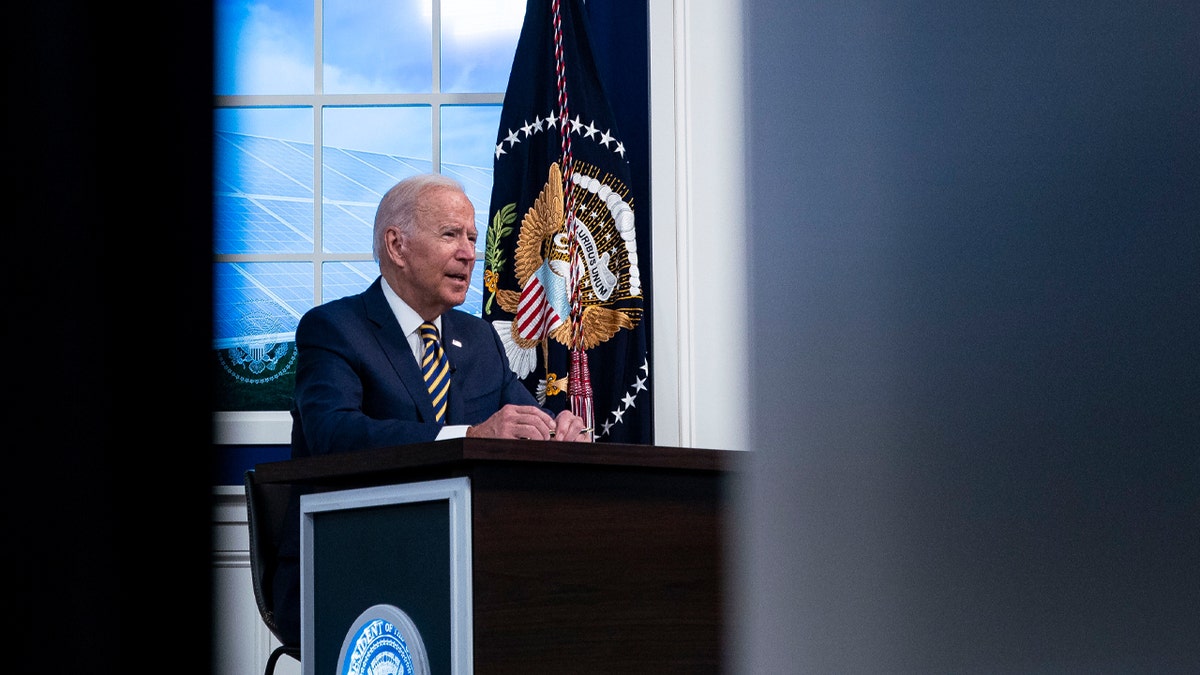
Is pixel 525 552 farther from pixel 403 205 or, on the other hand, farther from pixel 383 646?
pixel 403 205

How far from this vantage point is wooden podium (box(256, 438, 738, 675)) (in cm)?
154

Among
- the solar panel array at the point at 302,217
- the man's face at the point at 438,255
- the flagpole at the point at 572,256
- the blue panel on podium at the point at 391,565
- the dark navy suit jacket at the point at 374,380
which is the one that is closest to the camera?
the blue panel on podium at the point at 391,565

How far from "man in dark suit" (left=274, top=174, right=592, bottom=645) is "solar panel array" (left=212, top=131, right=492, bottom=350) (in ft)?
3.77

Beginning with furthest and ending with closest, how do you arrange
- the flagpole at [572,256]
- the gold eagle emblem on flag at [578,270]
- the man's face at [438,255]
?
the gold eagle emblem on flag at [578,270] → the flagpole at [572,256] → the man's face at [438,255]

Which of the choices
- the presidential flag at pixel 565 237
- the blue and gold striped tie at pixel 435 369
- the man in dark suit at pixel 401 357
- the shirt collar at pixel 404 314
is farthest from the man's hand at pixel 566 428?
the presidential flag at pixel 565 237

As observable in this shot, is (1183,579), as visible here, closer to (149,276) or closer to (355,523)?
(149,276)

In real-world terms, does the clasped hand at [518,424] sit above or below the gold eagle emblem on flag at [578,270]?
below

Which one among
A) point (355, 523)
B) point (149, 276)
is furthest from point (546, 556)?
point (149, 276)

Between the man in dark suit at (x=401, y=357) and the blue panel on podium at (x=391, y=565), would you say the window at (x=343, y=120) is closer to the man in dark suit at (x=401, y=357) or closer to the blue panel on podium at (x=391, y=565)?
the man in dark suit at (x=401, y=357)

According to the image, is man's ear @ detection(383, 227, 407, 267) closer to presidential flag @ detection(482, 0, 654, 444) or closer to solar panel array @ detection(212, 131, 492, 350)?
presidential flag @ detection(482, 0, 654, 444)

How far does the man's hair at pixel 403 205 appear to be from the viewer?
8.87 feet

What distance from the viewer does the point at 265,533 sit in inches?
105

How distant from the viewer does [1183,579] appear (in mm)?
274

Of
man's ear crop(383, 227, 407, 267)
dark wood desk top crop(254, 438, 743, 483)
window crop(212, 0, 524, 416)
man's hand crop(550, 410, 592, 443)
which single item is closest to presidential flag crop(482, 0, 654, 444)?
window crop(212, 0, 524, 416)
